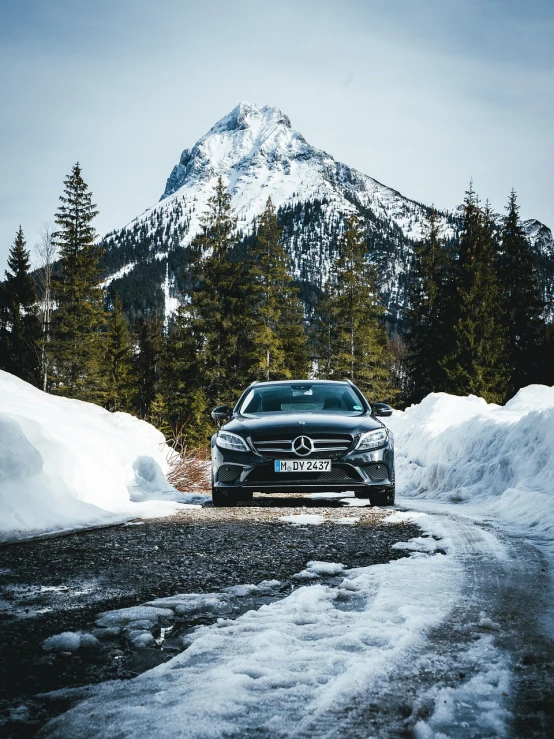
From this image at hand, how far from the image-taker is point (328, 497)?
32.4 ft

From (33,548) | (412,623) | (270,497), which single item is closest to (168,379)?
(270,497)

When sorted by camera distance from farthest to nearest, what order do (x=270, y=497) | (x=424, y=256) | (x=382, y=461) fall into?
1. (x=424, y=256)
2. (x=270, y=497)
3. (x=382, y=461)

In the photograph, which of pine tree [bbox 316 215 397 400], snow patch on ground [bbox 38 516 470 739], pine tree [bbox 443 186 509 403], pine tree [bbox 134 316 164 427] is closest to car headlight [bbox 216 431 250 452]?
snow patch on ground [bbox 38 516 470 739]

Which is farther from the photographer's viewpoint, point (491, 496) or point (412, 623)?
point (491, 496)

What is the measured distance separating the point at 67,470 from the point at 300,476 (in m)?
2.64

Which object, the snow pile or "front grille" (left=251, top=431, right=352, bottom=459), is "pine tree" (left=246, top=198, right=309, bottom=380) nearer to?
the snow pile

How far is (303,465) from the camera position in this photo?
7.64 m

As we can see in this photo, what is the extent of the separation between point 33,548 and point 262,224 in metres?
39.5

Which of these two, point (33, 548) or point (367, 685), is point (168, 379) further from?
point (367, 685)

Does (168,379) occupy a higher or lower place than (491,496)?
higher

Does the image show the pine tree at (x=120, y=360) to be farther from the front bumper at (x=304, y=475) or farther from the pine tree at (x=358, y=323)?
the front bumper at (x=304, y=475)

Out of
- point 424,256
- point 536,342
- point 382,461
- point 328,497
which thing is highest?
point 424,256

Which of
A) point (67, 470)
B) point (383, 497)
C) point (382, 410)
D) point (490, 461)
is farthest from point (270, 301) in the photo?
point (67, 470)

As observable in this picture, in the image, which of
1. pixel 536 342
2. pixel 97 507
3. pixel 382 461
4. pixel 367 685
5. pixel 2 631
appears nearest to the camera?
pixel 367 685
